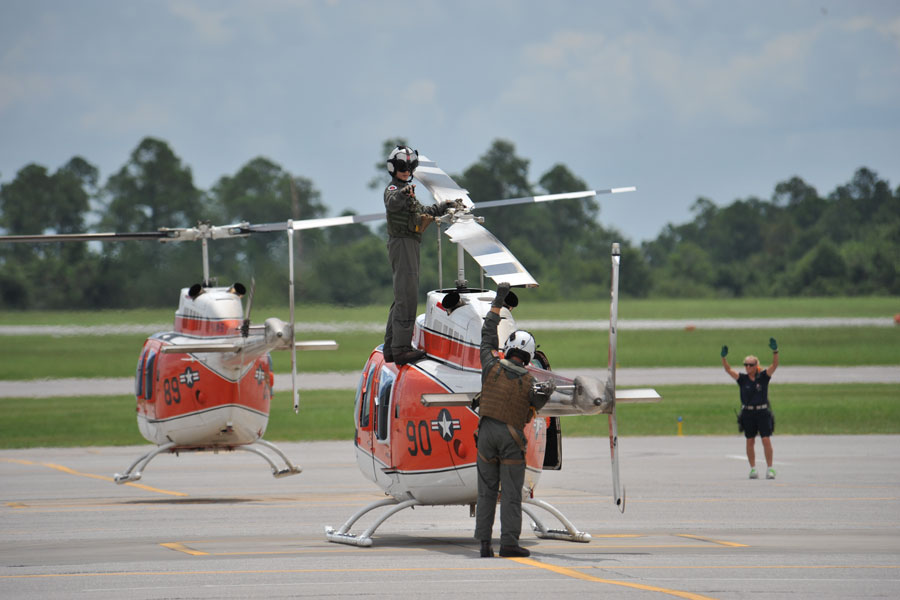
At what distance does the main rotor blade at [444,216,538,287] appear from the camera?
12320mm

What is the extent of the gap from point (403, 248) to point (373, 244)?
51.3 meters

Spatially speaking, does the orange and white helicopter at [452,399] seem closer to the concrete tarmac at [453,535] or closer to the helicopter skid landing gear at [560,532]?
the helicopter skid landing gear at [560,532]

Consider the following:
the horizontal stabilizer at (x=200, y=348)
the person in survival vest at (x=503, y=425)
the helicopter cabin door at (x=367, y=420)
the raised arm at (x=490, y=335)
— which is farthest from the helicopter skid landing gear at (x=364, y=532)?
the horizontal stabilizer at (x=200, y=348)

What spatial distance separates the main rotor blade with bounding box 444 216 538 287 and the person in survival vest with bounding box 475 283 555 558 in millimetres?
175

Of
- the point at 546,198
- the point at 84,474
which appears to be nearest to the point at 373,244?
the point at 84,474

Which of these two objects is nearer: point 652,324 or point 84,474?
point 84,474

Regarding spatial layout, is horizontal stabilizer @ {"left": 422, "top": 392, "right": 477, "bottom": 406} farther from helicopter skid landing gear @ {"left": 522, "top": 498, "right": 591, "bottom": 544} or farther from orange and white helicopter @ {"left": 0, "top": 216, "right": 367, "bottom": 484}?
orange and white helicopter @ {"left": 0, "top": 216, "right": 367, "bottom": 484}

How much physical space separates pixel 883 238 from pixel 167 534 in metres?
94.9

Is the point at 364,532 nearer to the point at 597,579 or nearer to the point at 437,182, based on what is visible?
the point at 597,579

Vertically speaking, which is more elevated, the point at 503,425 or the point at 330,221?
the point at 330,221

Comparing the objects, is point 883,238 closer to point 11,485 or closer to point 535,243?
point 535,243

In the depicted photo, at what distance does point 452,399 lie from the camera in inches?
506

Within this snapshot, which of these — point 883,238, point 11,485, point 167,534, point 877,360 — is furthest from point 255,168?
point 167,534

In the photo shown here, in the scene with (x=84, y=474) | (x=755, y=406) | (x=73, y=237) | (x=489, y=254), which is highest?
(x=73, y=237)
